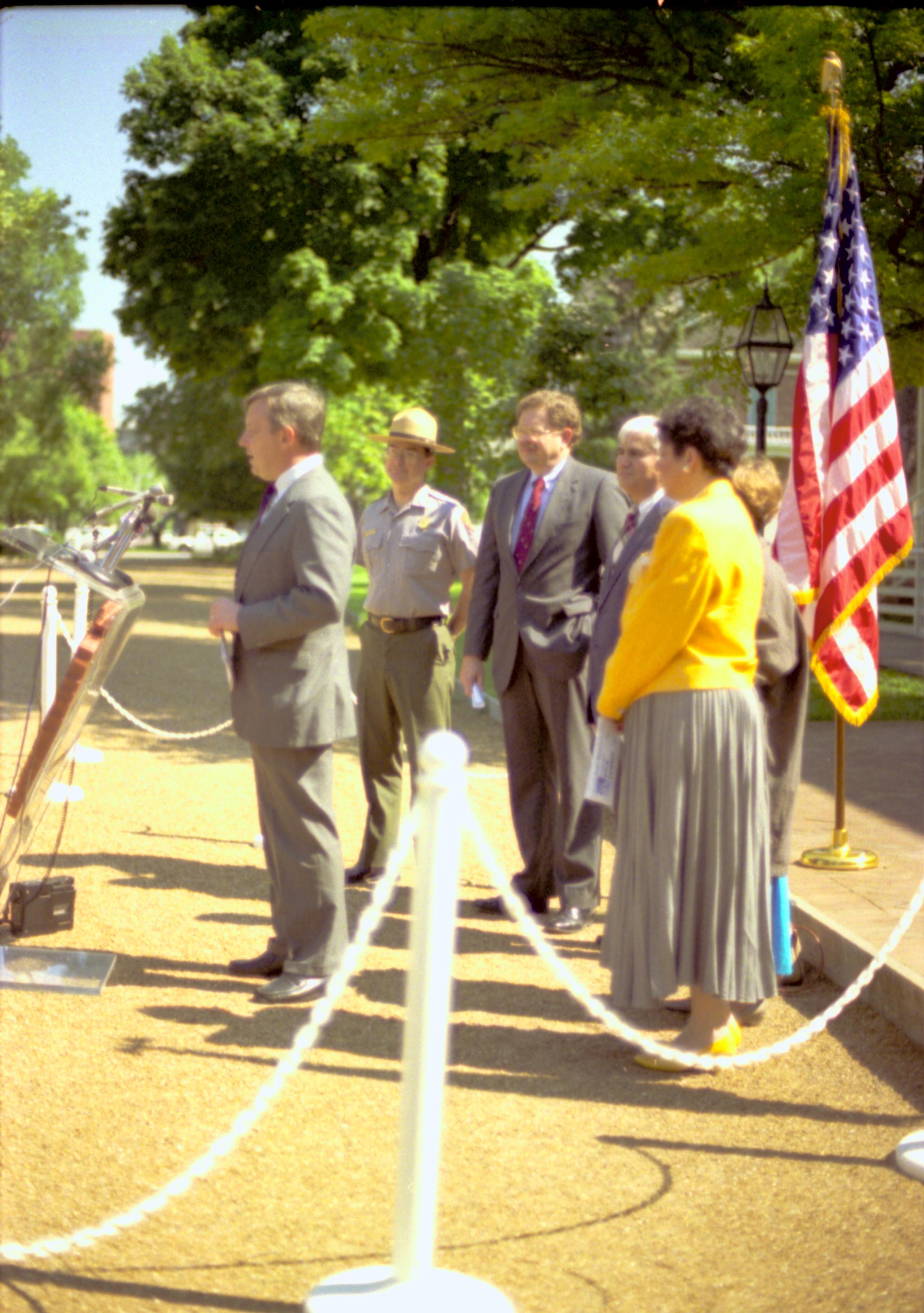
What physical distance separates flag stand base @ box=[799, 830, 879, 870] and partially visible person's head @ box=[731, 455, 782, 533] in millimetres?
2641

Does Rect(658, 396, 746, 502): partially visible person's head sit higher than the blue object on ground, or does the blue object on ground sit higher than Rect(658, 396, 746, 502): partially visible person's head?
Rect(658, 396, 746, 502): partially visible person's head

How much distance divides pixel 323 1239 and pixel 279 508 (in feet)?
8.63

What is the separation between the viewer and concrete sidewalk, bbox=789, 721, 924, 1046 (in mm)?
5320

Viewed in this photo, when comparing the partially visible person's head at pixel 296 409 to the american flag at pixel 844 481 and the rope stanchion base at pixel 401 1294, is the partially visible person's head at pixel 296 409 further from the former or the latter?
the rope stanchion base at pixel 401 1294

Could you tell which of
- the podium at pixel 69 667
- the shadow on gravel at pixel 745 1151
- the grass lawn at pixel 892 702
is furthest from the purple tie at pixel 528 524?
the grass lawn at pixel 892 702

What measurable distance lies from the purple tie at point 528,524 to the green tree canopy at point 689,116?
18.1ft

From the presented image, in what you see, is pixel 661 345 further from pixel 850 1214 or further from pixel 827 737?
pixel 850 1214

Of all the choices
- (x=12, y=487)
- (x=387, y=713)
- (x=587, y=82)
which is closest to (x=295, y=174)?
(x=587, y=82)

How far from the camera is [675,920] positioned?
445cm

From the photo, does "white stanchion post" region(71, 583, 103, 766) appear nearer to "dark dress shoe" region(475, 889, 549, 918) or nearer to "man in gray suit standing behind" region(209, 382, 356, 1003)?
"dark dress shoe" region(475, 889, 549, 918)

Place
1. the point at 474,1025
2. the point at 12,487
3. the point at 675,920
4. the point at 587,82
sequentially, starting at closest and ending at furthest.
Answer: the point at 675,920 < the point at 474,1025 < the point at 587,82 < the point at 12,487

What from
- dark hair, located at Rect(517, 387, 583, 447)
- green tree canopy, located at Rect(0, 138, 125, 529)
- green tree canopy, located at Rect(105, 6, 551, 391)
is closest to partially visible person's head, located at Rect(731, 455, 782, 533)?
dark hair, located at Rect(517, 387, 583, 447)

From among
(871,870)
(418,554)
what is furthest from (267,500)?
(871,870)

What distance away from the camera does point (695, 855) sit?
175 inches
